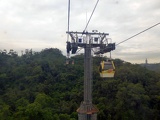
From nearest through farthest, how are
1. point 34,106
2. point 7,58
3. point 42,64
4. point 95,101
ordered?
point 34,106
point 95,101
point 42,64
point 7,58

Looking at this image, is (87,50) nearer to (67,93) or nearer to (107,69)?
(107,69)

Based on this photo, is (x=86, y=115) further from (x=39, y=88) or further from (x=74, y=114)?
(x=39, y=88)

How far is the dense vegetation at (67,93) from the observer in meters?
18.3

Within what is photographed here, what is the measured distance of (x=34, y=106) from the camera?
1656cm

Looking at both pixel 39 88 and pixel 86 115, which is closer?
pixel 86 115

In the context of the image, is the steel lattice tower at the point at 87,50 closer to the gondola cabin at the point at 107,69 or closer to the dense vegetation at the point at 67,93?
the gondola cabin at the point at 107,69

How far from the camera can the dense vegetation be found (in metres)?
18.3

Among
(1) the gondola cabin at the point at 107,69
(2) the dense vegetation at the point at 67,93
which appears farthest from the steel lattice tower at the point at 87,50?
(2) the dense vegetation at the point at 67,93

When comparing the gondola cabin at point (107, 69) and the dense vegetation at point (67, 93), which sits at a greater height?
the gondola cabin at point (107, 69)

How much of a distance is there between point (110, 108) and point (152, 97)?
15.6 feet

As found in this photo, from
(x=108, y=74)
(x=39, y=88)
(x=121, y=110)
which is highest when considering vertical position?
(x=108, y=74)

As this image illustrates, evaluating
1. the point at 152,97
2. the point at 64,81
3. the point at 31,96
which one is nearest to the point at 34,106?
the point at 31,96

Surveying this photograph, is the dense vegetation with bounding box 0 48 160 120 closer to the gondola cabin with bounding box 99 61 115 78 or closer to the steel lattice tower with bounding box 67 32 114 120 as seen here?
the steel lattice tower with bounding box 67 32 114 120

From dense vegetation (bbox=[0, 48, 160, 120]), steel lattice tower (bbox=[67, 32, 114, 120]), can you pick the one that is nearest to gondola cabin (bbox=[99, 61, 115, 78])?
steel lattice tower (bbox=[67, 32, 114, 120])
